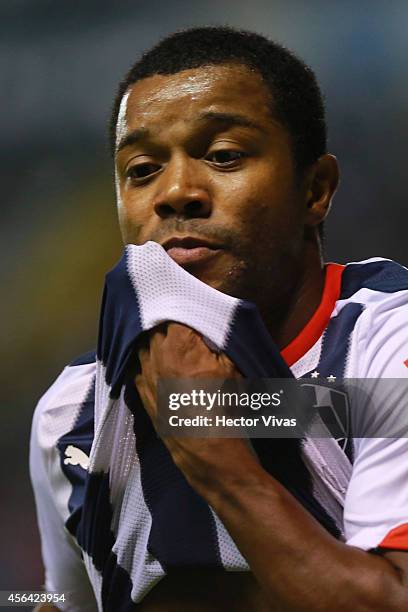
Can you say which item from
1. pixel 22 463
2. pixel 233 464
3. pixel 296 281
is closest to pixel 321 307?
pixel 296 281

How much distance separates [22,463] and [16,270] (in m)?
0.41

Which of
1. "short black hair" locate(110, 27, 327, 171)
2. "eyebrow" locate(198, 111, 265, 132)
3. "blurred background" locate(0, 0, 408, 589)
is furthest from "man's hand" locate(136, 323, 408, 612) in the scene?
"blurred background" locate(0, 0, 408, 589)

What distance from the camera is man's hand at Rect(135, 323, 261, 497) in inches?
36.8

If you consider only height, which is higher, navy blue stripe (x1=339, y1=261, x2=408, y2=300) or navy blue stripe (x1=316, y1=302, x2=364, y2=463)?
navy blue stripe (x1=339, y1=261, x2=408, y2=300)

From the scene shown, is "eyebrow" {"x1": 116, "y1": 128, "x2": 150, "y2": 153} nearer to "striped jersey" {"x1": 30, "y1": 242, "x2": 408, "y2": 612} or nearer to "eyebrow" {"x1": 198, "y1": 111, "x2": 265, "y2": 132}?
"eyebrow" {"x1": 198, "y1": 111, "x2": 265, "y2": 132}

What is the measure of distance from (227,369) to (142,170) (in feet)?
1.21

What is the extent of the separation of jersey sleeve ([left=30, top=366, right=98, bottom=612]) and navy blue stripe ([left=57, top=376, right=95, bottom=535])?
1cm

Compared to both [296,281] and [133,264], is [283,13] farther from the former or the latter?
[133,264]

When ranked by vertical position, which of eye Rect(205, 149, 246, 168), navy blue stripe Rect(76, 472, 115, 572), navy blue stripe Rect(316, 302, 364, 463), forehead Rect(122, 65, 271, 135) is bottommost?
navy blue stripe Rect(76, 472, 115, 572)

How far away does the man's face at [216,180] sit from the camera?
116cm

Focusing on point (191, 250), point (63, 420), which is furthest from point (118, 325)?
point (63, 420)

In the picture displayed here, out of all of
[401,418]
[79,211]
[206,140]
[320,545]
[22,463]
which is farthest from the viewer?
[79,211]

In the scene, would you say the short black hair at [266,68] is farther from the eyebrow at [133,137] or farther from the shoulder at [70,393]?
the shoulder at [70,393]

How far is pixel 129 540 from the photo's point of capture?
1103mm
